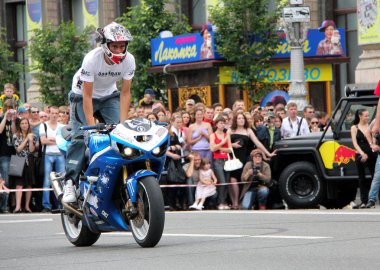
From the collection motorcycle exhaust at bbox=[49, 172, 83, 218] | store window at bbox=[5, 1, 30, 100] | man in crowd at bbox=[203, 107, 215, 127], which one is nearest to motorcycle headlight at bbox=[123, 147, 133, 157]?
motorcycle exhaust at bbox=[49, 172, 83, 218]

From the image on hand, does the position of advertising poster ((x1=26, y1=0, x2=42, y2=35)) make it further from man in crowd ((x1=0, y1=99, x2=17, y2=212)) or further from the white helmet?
the white helmet

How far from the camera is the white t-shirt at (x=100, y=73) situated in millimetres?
12188

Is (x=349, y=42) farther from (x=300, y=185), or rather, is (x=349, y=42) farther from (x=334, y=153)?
(x=334, y=153)

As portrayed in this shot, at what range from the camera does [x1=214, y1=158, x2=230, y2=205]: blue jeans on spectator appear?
21359mm

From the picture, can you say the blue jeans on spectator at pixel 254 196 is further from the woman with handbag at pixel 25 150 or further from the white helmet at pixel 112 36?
the white helmet at pixel 112 36

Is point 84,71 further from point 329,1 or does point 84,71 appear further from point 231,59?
point 329,1

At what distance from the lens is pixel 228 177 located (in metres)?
21.6

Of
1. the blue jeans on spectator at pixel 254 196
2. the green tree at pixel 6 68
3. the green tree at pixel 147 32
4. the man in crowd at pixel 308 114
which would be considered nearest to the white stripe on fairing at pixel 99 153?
the blue jeans on spectator at pixel 254 196

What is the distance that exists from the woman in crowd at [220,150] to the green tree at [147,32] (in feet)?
44.0

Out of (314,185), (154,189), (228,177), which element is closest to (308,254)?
(154,189)

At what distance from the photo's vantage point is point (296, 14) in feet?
79.6

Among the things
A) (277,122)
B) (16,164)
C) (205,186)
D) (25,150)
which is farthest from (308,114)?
(16,164)

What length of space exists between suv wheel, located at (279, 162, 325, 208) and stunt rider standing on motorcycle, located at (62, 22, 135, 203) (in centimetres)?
784

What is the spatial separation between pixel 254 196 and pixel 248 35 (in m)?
10.0
